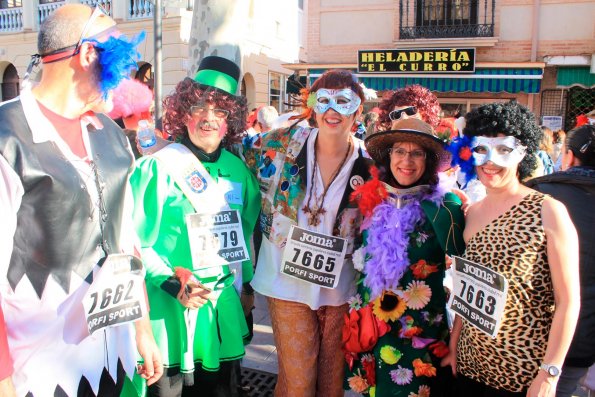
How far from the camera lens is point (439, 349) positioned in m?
2.33

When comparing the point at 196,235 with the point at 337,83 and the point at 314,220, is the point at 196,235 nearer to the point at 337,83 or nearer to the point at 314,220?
the point at 314,220

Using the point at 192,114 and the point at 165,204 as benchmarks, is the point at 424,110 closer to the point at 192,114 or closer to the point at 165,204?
the point at 192,114

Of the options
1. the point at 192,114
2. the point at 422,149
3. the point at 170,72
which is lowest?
the point at 422,149

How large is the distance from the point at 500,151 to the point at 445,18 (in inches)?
445

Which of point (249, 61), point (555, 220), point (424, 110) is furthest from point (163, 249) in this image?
point (249, 61)

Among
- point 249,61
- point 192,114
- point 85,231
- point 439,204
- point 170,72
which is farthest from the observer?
point 249,61

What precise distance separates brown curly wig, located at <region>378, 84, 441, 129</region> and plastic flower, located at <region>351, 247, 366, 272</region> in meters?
1.30

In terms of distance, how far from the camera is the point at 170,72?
13.1 metres

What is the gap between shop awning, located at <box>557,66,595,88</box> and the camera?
11.1 metres

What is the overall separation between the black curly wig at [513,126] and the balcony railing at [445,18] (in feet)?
35.6

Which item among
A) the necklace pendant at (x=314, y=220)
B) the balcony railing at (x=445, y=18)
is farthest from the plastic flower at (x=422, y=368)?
the balcony railing at (x=445, y=18)

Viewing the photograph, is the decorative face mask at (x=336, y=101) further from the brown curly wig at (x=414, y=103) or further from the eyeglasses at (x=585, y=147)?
the eyeglasses at (x=585, y=147)

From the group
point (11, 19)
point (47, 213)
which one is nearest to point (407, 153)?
point (47, 213)

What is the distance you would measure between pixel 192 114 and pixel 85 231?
103cm
